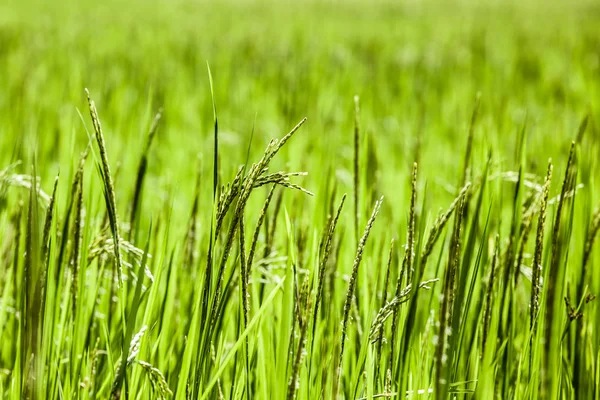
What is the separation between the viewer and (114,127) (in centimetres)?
219

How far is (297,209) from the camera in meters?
→ 1.21

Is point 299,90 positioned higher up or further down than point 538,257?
higher up

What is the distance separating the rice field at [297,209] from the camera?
592mm

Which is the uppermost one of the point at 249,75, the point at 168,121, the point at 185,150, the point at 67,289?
the point at 249,75

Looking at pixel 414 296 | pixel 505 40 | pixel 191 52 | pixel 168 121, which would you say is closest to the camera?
pixel 414 296

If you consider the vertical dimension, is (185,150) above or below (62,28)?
below

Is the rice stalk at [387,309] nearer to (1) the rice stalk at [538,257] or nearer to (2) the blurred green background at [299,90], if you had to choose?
(1) the rice stalk at [538,257]

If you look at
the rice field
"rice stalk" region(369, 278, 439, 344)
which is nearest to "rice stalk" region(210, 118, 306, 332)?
the rice field

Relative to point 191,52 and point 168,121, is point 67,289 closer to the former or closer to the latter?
point 168,121

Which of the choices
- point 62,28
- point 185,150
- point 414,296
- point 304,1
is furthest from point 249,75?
point 304,1

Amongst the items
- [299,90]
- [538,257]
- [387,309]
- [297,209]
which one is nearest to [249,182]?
[387,309]

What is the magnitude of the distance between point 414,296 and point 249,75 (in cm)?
312

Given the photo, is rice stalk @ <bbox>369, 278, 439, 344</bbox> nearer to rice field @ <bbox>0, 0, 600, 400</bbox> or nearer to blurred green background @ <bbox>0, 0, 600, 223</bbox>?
rice field @ <bbox>0, 0, 600, 400</bbox>

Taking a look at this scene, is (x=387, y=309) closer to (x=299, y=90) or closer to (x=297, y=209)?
(x=297, y=209)
